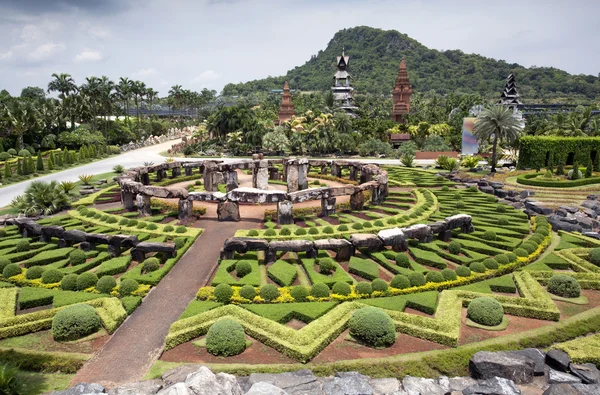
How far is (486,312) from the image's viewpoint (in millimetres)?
19734

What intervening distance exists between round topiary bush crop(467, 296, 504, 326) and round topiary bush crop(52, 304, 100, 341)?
1787 centimetres

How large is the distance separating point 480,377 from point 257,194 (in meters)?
22.6

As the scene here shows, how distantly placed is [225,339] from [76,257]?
14.2m

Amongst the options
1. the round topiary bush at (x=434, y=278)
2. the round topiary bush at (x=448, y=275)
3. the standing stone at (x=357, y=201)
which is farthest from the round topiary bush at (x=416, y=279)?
the standing stone at (x=357, y=201)

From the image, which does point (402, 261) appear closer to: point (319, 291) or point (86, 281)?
point (319, 291)

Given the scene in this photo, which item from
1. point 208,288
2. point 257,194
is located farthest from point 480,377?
point 257,194

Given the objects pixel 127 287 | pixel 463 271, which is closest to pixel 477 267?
pixel 463 271

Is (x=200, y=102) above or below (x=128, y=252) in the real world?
above

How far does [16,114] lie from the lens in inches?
2953

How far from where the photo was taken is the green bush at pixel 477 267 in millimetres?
24906

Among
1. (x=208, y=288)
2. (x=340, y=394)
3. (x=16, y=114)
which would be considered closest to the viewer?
(x=340, y=394)

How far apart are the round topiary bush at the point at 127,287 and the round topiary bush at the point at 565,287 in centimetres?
2306

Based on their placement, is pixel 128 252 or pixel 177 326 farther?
pixel 128 252

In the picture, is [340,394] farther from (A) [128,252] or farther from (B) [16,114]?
(B) [16,114]
